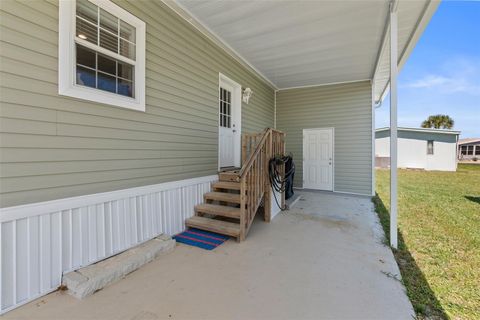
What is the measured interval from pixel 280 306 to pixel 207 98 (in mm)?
3525

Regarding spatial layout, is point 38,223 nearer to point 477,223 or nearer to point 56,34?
point 56,34

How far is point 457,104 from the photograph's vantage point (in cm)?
2220

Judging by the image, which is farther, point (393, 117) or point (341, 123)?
point (341, 123)

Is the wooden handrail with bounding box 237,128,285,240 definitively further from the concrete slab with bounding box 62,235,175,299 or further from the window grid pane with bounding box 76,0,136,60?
the window grid pane with bounding box 76,0,136,60

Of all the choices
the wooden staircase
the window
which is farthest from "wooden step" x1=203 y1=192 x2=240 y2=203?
the window

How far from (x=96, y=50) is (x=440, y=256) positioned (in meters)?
4.96

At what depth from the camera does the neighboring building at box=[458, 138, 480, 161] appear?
24.4m

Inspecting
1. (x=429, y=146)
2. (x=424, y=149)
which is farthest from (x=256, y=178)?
(x=429, y=146)

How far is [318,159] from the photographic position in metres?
7.37

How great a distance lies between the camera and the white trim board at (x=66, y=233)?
6.08 ft

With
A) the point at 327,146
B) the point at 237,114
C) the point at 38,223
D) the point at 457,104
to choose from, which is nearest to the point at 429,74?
the point at 457,104

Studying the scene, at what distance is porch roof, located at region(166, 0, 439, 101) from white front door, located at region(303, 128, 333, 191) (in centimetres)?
207

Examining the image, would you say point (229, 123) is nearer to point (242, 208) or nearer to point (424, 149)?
point (242, 208)

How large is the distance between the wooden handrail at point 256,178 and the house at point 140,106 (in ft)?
0.10
